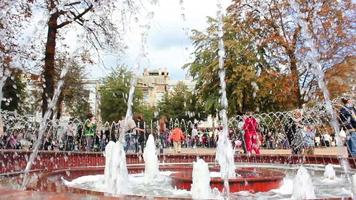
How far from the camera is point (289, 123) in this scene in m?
17.1

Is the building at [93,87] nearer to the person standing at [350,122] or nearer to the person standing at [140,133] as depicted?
the person standing at [140,133]

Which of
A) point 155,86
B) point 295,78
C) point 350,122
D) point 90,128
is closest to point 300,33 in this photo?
point 295,78

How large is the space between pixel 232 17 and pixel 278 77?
460 centimetres

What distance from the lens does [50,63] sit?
19688 mm

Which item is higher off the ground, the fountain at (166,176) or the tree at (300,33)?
the tree at (300,33)

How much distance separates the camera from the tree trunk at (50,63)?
19359mm

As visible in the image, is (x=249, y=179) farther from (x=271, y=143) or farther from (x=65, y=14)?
(x=271, y=143)

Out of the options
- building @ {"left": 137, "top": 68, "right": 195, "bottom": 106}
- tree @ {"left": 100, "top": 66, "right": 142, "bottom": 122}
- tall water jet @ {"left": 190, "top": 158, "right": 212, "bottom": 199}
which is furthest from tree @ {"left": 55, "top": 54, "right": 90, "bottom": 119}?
building @ {"left": 137, "top": 68, "right": 195, "bottom": 106}

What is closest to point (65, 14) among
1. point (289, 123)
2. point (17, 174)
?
point (289, 123)

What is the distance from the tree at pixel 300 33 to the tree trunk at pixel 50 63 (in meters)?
10.4

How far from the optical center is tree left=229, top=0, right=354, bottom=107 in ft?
80.1

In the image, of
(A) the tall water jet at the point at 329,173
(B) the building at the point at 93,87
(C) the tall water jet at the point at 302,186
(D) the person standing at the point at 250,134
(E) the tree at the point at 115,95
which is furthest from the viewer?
(E) the tree at the point at 115,95

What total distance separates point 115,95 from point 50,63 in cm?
3389

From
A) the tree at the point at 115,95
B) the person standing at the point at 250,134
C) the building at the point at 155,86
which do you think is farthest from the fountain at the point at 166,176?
the building at the point at 155,86
